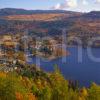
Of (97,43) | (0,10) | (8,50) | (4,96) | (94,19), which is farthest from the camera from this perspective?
(0,10)

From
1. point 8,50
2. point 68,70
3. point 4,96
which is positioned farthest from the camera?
point 8,50

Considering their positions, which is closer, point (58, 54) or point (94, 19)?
point (58, 54)

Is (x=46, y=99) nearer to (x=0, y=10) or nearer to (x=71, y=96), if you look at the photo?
(x=71, y=96)

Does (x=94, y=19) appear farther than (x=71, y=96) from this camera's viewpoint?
Yes

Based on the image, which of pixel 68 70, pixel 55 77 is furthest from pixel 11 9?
pixel 55 77

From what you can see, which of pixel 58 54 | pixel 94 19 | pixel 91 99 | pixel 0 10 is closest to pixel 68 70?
pixel 58 54

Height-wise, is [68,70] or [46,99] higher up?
[46,99]

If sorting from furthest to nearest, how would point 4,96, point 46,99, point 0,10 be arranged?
1. point 0,10
2. point 46,99
3. point 4,96

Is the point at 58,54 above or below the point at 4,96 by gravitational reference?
below

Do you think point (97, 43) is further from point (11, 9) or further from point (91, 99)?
point (11, 9)
